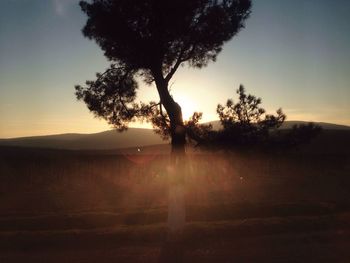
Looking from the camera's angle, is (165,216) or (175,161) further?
(165,216)

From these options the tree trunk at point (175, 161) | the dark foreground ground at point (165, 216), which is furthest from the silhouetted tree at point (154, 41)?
the dark foreground ground at point (165, 216)

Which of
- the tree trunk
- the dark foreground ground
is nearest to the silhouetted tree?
the tree trunk

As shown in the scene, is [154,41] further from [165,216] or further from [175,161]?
[165,216]

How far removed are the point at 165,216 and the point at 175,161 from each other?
2.86 meters

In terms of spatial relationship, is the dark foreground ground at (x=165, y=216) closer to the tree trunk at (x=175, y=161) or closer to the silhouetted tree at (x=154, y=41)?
the tree trunk at (x=175, y=161)

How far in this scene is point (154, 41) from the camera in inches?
517

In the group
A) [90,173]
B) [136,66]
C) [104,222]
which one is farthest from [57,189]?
[136,66]

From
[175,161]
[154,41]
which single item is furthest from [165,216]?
[154,41]

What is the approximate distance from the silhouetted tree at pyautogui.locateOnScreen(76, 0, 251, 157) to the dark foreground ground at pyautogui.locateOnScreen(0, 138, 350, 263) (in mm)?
2879

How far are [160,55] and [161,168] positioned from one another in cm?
1809

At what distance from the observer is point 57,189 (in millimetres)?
→ 24266

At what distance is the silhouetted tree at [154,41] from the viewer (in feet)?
42.4

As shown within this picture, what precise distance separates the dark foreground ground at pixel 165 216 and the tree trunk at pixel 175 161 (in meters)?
0.57

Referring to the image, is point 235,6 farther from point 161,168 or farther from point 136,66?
point 161,168
